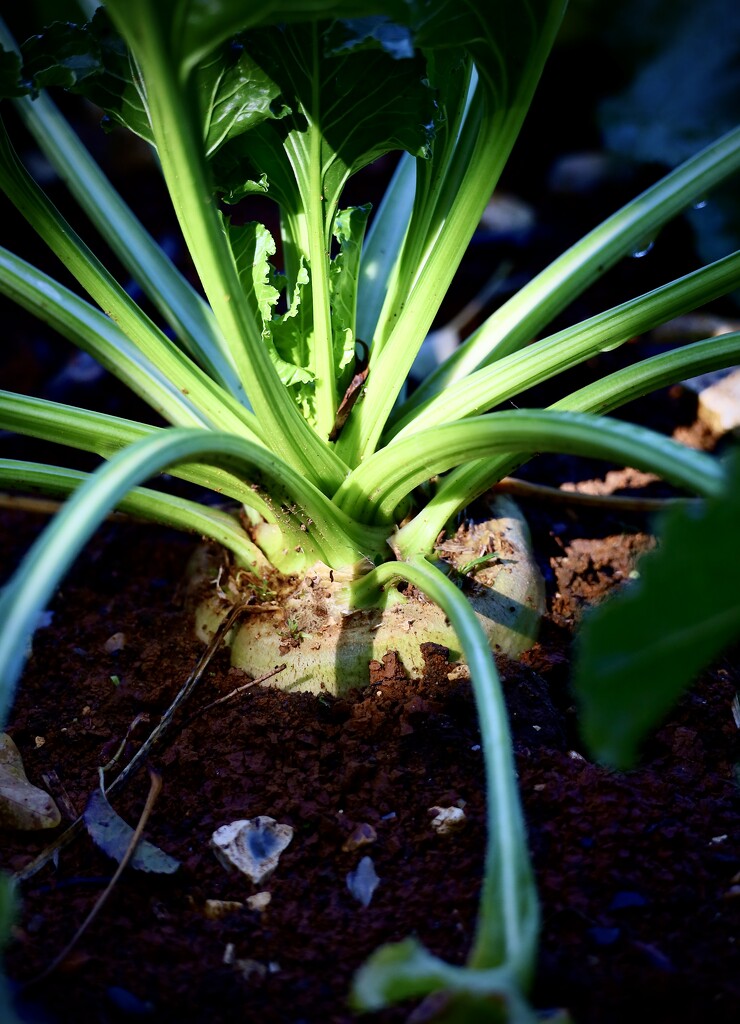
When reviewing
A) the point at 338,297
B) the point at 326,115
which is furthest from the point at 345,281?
the point at 326,115

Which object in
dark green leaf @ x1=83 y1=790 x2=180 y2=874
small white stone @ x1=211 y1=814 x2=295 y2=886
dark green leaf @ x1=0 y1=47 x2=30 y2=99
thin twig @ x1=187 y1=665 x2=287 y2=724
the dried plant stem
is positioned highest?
dark green leaf @ x1=0 y1=47 x2=30 y2=99

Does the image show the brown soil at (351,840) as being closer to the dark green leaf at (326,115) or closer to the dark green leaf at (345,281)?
the dark green leaf at (345,281)

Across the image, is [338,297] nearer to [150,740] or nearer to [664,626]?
[150,740]

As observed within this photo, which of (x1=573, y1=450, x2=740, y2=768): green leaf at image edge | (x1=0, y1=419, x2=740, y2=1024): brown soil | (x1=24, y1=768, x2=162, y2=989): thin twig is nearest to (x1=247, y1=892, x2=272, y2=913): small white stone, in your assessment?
(x1=0, y1=419, x2=740, y2=1024): brown soil

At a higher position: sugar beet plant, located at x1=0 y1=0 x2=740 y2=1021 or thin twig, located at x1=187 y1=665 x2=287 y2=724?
sugar beet plant, located at x1=0 y1=0 x2=740 y2=1021

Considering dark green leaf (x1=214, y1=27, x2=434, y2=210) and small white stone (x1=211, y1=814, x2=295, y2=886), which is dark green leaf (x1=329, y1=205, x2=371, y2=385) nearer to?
dark green leaf (x1=214, y1=27, x2=434, y2=210)
